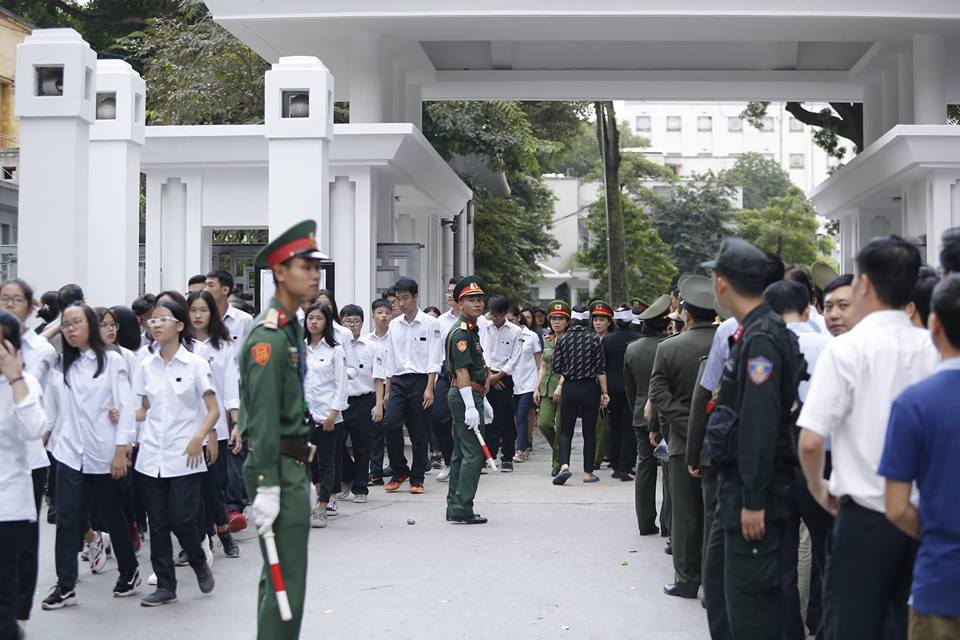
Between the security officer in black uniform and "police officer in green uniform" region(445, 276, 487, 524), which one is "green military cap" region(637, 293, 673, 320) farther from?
the security officer in black uniform

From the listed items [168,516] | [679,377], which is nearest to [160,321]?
[168,516]

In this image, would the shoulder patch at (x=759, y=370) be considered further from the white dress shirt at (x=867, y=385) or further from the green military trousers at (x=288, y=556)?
the green military trousers at (x=288, y=556)

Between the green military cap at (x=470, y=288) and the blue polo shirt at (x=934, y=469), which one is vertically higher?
the green military cap at (x=470, y=288)

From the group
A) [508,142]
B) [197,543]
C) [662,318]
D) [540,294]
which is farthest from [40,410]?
[540,294]

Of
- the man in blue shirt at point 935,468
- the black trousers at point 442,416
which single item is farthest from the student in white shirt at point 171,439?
the black trousers at point 442,416

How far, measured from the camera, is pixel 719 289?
19.2 feet

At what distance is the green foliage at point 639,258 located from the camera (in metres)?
49.9

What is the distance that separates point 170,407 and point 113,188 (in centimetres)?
854

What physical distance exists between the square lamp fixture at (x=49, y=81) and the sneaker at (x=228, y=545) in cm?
612

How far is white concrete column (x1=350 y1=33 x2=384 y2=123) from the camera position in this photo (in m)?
19.2

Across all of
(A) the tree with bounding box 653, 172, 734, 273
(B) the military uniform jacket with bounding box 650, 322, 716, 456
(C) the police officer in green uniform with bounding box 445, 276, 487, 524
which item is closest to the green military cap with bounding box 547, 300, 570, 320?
(C) the police officer in green uniform with bounding box 445, 276, 487, 524

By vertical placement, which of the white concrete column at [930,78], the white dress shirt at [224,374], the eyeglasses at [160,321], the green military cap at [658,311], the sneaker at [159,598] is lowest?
the sneaker at [159,598]

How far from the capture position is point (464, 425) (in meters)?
11.2

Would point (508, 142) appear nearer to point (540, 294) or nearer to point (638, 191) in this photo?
point (638, 191)
